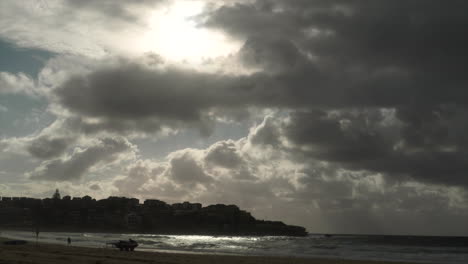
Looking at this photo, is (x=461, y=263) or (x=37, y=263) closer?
(x=37, y=263)

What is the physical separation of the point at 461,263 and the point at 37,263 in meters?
57.6

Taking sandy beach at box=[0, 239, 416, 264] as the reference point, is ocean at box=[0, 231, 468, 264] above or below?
below

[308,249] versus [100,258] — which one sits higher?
[100,258]

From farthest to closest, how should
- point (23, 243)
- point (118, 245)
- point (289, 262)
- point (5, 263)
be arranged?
point (23, 243) < point (118, 245) < point (289, 262) < point (5, 263)

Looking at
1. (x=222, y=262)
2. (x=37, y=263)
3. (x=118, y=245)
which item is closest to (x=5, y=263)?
(x=37, y=263)

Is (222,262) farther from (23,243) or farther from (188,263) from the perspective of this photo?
(23,243)

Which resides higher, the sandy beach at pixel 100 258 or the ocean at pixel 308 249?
the sandy beach at pixel 100 258

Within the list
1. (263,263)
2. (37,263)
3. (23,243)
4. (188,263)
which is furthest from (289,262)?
(23,243)

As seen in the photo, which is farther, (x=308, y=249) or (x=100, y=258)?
(x=308, y=249)

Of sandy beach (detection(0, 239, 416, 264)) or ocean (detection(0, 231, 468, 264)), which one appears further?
ocean (detection(0, 231, 468, 264))

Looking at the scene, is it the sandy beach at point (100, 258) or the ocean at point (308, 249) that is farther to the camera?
the ocean at point (308, 249)

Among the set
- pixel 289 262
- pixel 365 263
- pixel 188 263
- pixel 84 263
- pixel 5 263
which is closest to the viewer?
pixel 5 263

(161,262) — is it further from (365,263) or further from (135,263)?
(365,263)

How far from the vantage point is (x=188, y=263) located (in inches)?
1634
